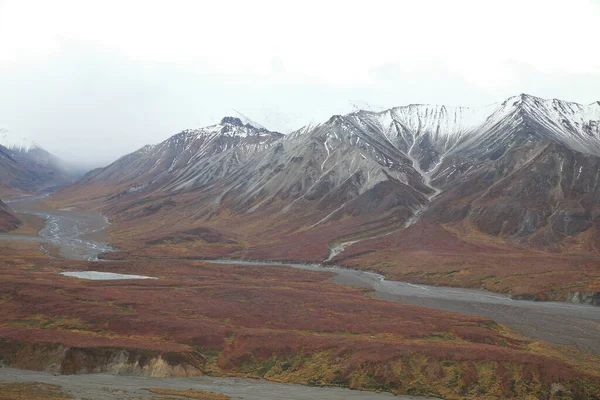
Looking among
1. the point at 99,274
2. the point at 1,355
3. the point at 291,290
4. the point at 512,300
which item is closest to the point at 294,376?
the point at 1,355

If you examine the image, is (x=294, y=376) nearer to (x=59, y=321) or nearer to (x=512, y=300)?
(x=59, y=321)

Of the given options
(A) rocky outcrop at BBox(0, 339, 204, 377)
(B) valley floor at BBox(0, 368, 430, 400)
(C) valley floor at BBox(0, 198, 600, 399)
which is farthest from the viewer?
(C) valley floor at BBox(0, 198, 600, 399)

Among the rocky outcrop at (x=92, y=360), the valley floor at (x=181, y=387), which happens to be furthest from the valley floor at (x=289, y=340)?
the valley floor at (x=181, y=387)

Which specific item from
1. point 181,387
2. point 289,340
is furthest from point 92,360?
point 289,340

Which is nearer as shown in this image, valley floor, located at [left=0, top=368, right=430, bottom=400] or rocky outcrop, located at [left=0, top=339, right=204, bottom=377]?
valley floor, located at [left=0, top=368, right=430, bottom=400]

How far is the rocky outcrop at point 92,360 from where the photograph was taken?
5991 cm

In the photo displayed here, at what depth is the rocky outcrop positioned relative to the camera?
197 ft

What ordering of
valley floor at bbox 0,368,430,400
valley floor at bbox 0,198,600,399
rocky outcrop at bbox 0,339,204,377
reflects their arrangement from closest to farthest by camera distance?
1. valley floor at bbox 0,368,430,400
2. rocky outcrop at bbox 0,339,204,377
3. valley floor at bbox 0,198,600,399

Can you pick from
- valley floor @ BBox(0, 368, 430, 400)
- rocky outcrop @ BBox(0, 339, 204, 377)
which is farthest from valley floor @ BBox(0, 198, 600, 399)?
valley floor @ BBox(0, 368, 430, 400)

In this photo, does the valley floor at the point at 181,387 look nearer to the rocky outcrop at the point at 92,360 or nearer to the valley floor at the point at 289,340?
the rocky outcrop at the point at 92,360

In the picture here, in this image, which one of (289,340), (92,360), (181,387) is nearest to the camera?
(181,387)

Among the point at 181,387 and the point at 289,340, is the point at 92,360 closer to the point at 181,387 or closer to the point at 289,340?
the point at 181,387

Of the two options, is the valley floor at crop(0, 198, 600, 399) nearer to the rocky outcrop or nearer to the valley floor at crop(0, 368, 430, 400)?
the rocky outcrop

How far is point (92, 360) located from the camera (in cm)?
6119
